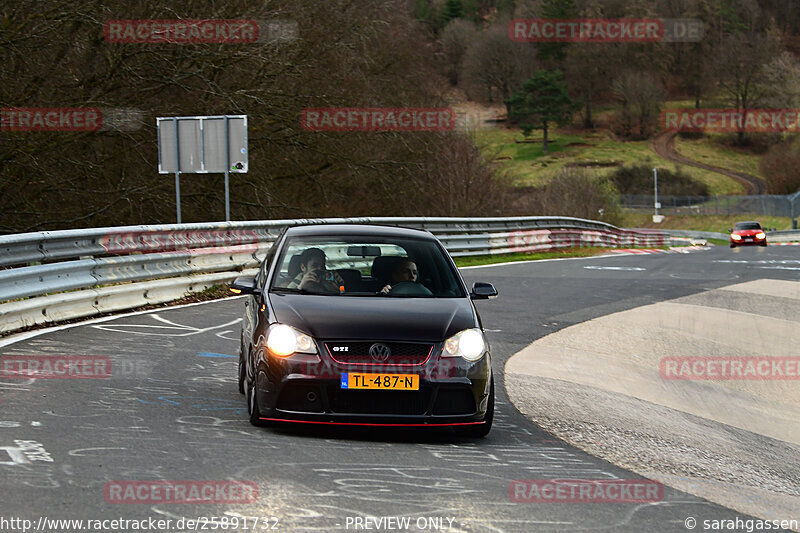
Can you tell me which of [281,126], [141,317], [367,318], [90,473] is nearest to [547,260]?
[281,126]

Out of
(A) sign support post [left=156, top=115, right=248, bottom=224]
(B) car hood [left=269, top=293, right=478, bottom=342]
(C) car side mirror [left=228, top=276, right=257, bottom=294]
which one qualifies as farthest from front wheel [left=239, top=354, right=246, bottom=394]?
(A) sign support post [left=156, top=115, right=248, bottom=224]

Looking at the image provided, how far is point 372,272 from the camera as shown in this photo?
8.23m

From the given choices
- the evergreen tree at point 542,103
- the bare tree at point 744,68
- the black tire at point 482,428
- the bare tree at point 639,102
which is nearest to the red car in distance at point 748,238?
the black tire at point 482,428

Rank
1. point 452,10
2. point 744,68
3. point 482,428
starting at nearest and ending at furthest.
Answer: point 482,428
point 744,68
point 452,10

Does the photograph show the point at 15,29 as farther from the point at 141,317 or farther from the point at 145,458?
the point at 145,458

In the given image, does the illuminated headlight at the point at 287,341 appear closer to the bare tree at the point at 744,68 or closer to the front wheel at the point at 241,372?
the front wheel at the point at 241,372

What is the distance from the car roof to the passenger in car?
37 cm

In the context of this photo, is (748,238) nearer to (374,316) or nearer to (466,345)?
(466,345)

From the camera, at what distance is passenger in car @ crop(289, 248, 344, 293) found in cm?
788

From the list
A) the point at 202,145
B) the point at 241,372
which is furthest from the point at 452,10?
the point at 241,372

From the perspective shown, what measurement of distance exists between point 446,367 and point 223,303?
920cm

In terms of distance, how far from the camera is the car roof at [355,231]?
8477 millimetres

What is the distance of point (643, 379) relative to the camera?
460 inches

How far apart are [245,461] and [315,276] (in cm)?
215
